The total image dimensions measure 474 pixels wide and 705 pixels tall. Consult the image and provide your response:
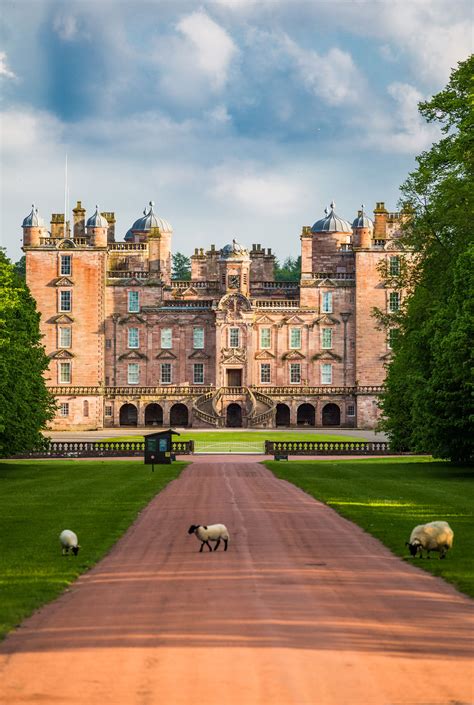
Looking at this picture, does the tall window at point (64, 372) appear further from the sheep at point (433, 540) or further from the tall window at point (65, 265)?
the sheep at point (433, 540)

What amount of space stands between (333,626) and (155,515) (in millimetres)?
15865

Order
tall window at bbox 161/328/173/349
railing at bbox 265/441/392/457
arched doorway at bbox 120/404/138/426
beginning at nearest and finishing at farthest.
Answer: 1. railing at bbox 265/441/392/457
2. arched doorway at bbox 120/404/138/426
3. tall window at bbox 161/328/173/349

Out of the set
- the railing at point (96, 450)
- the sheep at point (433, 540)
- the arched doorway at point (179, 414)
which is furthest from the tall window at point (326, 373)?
the sheep at point (433, 540)

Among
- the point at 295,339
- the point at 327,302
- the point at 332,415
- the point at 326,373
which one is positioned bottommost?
the point at 332,415

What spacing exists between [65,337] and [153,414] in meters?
11.2

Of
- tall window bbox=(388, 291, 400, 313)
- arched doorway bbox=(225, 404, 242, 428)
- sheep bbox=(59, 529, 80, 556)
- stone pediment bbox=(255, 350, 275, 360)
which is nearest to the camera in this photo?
sheep bbox=(59, 529, 80, 556)

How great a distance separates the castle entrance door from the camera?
11375 centimetres

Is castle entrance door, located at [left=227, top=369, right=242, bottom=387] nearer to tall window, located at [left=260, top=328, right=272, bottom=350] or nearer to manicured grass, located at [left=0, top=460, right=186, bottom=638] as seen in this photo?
tall window, located at [left=260, top=328, right=272, bottom=350]

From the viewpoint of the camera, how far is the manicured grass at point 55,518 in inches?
748

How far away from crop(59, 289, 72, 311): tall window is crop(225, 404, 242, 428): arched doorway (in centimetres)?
1816

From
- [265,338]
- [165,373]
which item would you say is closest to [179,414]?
[165,373]

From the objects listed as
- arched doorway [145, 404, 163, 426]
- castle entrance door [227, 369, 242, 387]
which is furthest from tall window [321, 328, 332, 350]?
arched doorway [145, 404, 163, 426]

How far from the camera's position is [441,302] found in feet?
165

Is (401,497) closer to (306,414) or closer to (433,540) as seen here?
(433,540)
